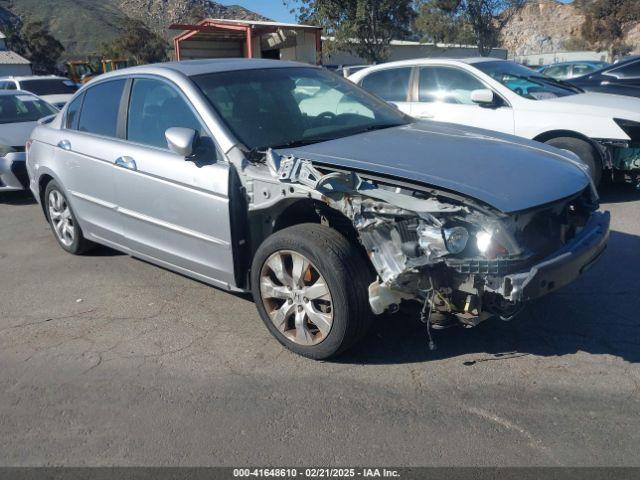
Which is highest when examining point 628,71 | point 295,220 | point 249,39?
point 249,39

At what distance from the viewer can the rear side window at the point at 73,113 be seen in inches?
222

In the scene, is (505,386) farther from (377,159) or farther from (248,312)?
(248,312)

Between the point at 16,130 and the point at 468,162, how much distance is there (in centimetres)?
783

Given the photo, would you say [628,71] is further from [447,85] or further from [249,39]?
[249,39]

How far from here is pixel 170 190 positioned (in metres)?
4.38

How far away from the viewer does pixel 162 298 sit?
5004mm

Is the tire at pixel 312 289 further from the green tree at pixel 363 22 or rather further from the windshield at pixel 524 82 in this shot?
the green tree at pixel 363 22

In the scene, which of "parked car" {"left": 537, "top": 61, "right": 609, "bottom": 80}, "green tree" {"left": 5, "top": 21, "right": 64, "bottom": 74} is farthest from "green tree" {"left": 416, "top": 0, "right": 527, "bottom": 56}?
"green tree" {"left": 5, "top": 21, "right": 64, "bottom": 74}

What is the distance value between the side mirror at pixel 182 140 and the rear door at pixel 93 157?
1065 mm

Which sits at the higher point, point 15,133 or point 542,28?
point 542,28

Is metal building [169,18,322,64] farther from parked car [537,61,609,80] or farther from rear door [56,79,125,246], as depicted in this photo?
rear door [56,79,125,246]

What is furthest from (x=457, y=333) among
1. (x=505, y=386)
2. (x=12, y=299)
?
(x=12, y=299)

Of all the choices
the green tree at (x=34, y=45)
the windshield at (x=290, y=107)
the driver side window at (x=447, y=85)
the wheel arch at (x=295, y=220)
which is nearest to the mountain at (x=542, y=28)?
the green tree at (x=34, y=45)

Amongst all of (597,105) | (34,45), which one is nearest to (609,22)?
Result: (597,105)
